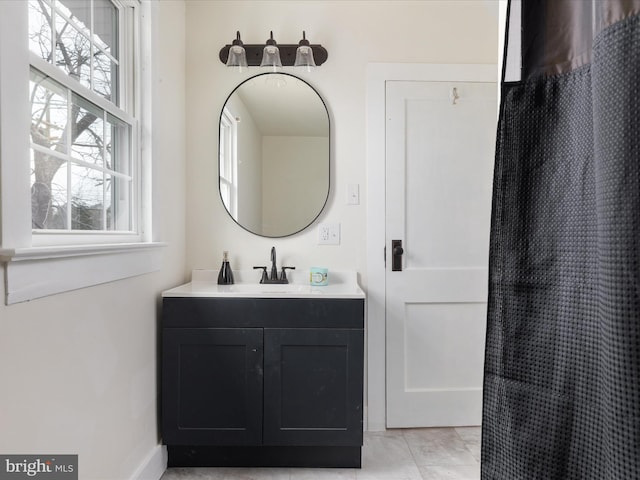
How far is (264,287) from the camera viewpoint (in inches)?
80.4

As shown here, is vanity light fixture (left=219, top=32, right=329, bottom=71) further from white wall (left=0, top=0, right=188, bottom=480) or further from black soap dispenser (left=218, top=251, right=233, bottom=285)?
black soap dispenser (left=218, top=251, right=233, bottom=285)

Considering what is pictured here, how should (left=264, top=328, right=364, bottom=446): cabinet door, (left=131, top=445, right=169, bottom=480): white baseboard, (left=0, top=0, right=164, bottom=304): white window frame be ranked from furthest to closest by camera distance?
(left=264, top=328, right=364, bottom=446): cabinet door → (left=131, top=445, right=169, bottom=480): white baseboard → (left=0, top=0, right=164, bottom=304): white window frame

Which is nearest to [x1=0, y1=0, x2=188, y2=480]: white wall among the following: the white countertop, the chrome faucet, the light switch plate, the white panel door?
the white countertop

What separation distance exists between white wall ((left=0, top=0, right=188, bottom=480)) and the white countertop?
0.12 m

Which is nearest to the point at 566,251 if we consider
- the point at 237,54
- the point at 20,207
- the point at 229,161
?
the point at 20,207

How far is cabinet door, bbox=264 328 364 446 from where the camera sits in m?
1.81

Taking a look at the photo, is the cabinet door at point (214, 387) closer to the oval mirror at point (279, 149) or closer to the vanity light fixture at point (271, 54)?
the oval mirror at point (279, 149)

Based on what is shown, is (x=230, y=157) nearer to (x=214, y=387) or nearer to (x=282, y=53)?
(x=282, y=53)

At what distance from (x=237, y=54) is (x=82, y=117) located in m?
1.07

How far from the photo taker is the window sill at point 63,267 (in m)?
0.93

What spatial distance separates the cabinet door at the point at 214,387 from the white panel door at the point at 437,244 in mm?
835

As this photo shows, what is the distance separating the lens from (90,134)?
1438 mm

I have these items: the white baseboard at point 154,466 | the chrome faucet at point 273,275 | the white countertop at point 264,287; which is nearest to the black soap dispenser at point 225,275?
the white countertop at point 264,287

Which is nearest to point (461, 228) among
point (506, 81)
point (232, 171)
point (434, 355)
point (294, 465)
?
point (434, 355)
